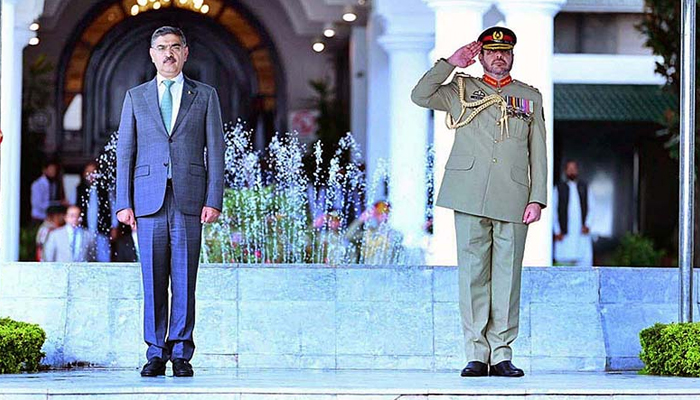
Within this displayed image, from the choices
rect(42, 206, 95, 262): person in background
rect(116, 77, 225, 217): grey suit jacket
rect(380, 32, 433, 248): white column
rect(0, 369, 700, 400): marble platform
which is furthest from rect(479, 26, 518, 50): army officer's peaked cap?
rect(380, 32, 433, 248): white column

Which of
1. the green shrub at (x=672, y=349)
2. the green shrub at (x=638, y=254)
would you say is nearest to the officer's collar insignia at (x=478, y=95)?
the green shrub at (x=672, y=349)

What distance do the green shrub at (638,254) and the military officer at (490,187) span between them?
10.9 metres

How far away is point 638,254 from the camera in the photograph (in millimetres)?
20422

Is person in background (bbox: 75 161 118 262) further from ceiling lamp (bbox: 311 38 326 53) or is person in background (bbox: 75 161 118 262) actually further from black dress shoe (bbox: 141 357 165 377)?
black dress shoe (bbox: 141 357 165 377)

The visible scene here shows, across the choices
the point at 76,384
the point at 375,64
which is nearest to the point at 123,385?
the point at 76,384

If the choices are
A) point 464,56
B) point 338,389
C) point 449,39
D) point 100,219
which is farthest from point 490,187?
point 100,219

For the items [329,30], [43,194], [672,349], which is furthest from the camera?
[329,30]

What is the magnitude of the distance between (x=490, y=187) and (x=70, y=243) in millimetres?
8710

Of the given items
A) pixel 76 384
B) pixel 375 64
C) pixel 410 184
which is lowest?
pixel 76 384

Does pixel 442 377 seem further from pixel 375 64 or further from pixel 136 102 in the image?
pixel 375 64

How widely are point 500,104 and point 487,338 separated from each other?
133 centimetres

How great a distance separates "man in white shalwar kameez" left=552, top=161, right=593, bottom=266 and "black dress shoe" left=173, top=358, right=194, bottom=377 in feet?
40.4

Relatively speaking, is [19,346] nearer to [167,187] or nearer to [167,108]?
[167,187]

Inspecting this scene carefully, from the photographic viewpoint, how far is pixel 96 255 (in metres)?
17.8
